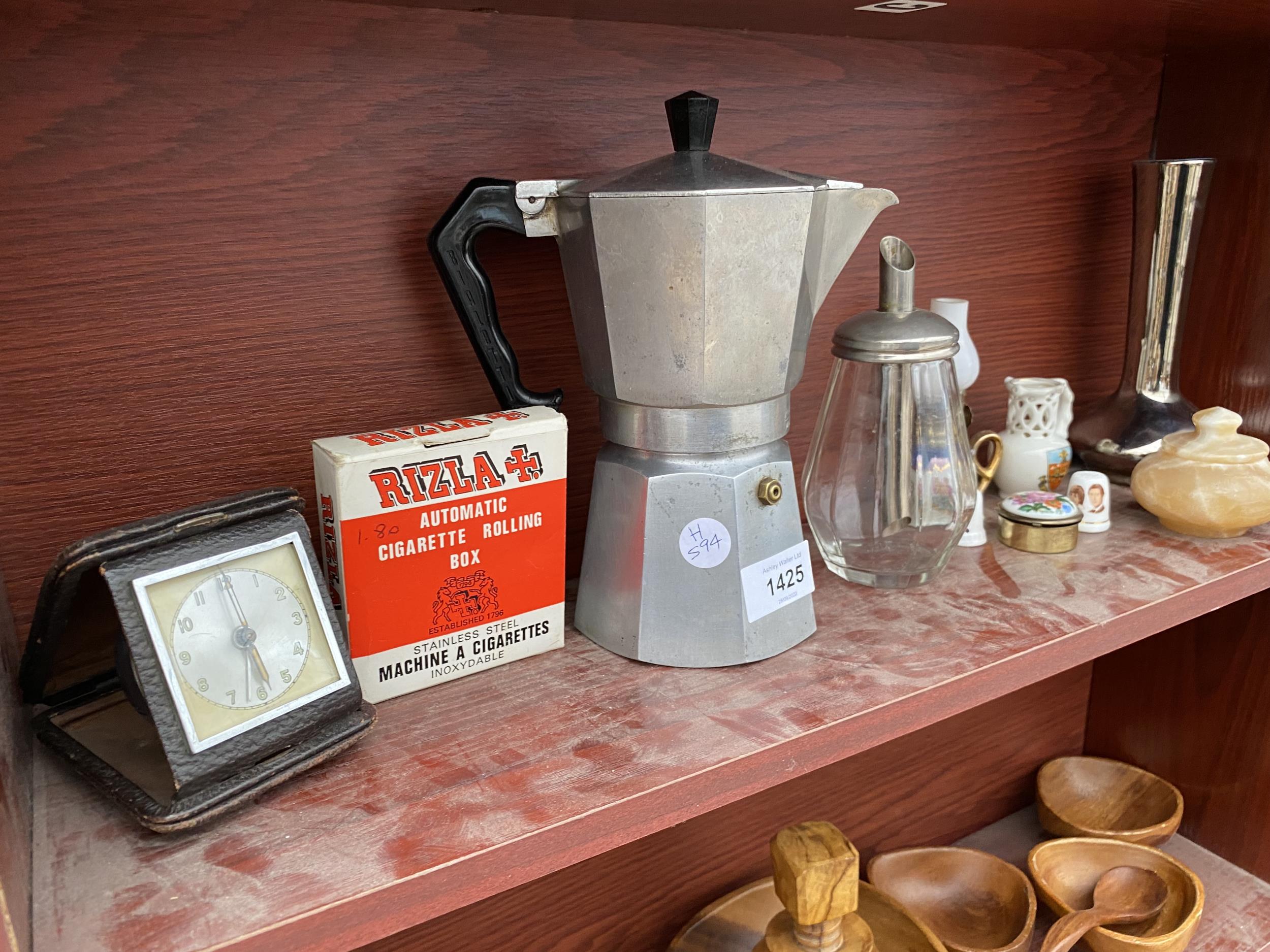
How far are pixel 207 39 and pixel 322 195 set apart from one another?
107 millimetres

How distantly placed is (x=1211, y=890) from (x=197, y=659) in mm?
1030

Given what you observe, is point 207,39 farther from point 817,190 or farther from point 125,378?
point 817,190

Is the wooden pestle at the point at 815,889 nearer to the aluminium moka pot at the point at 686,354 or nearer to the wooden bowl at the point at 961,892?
the aluminium moka pot at the point at 686,354

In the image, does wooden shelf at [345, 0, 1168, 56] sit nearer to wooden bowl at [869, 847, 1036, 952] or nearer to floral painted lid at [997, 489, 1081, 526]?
floral painted lid at [997, 489, 1081, 526]

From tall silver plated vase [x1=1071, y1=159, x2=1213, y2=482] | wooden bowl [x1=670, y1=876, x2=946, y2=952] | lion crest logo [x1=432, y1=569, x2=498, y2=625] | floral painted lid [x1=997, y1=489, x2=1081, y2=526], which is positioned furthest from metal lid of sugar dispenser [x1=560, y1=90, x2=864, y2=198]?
wooden bowl [x1=670, y1=876, x2=946, y2=952]

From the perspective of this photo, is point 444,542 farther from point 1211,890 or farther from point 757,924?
point 1211,890

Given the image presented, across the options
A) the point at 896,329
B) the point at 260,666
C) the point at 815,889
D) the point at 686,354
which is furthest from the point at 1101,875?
the point at 260,666

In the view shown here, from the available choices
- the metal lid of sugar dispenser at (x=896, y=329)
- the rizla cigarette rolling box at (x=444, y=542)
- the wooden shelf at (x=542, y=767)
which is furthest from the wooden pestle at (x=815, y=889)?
the metal lid of sugar dispenser at (x=896, y=329)

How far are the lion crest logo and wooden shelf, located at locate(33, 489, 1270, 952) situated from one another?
0.15 feet

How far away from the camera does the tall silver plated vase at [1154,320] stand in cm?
93

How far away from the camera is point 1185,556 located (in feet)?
2.66

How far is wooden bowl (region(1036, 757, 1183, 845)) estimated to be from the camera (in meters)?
1.03

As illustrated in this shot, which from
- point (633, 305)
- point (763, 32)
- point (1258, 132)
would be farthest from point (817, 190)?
point (1258, 132)

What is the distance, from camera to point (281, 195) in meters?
0.62
